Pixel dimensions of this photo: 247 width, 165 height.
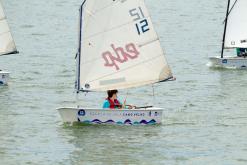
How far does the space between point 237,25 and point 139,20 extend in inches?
1042

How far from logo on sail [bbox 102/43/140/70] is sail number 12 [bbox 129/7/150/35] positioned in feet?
2.88

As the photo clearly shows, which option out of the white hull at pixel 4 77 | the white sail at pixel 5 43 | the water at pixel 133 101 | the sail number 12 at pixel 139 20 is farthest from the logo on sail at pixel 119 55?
the white sail at pixel 5 43

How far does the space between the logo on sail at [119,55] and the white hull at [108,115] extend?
275cm

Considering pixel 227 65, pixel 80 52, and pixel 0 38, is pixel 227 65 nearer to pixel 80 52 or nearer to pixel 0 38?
pixel 0 38

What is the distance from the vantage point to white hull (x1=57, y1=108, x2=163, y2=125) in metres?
50.2

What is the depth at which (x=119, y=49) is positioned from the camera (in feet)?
171

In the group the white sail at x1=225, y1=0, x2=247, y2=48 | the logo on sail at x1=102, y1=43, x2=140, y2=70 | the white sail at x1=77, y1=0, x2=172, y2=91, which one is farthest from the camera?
the white sail at x1=225, y1=0, x2=247, y2=48

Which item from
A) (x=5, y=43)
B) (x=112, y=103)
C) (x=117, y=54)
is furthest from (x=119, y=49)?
(x=5, y=43)

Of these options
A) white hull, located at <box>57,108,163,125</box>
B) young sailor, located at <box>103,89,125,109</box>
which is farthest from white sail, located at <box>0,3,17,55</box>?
young sailor, located at <box>103,89,125,109</box>

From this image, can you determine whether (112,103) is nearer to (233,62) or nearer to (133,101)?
(133,101)

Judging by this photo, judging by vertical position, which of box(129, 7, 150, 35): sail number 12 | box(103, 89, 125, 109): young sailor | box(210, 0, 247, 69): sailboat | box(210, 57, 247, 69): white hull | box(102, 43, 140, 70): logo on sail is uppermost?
box(210, 0, 247, 69): sailboat

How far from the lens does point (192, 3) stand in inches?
5571

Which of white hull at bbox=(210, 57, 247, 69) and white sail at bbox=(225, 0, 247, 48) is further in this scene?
white sail at bbox=(225, 0, 247, 48)

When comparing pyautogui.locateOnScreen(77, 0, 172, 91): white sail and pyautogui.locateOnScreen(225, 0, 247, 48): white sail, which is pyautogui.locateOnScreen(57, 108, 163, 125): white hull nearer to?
pyautogui.locateOnScreen(77, 0, 172, 91): white sail
